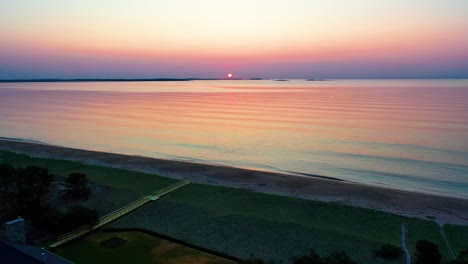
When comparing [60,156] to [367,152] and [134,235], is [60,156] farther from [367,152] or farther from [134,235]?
[367,152]

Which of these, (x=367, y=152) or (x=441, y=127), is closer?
(x=367, y=152)

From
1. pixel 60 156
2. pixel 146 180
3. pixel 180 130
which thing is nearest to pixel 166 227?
pixel 146 180

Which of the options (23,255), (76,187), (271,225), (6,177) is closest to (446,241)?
(271,225)

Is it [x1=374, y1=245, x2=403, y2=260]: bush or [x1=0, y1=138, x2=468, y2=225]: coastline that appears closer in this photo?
[x1=374, y1=245, x2=403, y2=260]: bush

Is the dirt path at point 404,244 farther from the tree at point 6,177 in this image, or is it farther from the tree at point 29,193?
the tree at point 6,177

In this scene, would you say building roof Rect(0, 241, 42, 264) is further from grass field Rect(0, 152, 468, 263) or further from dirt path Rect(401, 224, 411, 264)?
dirt path Rect(401, 224, 411, 264)

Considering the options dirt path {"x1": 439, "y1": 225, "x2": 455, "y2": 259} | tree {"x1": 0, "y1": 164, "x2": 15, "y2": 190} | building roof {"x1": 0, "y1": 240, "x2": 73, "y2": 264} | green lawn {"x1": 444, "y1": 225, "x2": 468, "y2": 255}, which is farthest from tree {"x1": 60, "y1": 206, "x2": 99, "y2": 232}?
green lawn {"x1": 444, "y1": 225, "x2": 468, "y2": 255}

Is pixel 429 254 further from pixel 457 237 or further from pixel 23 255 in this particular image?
pixel 23 255

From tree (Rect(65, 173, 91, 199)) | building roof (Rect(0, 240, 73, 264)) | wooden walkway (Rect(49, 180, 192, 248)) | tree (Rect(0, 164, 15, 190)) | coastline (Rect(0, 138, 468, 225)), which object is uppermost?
building roof (Rect(0, 240, 73, 264))
